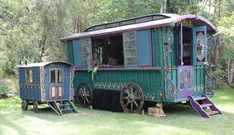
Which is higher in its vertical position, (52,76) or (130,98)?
(52,76)

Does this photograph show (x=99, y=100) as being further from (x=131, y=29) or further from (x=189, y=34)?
(x=189, y=34)

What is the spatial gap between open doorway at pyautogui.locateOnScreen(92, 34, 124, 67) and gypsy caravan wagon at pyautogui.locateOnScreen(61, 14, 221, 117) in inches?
20.6

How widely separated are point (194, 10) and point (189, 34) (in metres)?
8.72

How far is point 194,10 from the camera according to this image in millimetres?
19953

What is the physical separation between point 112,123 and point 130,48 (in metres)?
2.87

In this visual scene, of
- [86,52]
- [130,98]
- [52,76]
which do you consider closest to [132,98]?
[130,98]

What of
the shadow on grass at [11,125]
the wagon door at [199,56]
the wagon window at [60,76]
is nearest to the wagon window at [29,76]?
the wagon window at [60,76]

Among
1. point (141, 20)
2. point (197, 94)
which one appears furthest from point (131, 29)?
point (197, 94)

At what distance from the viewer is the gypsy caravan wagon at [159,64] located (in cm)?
1037

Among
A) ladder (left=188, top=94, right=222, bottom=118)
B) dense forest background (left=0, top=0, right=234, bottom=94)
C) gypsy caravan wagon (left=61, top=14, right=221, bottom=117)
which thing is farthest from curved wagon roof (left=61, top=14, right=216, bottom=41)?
dense forest background (left=0, top=0, right=234, bottom=94)

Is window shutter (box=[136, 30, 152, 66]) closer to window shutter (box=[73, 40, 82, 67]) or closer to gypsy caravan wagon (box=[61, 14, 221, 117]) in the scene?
gypsy caravan wagon (box=[61, 14, 221, 117])

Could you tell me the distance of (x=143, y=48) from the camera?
35.6 feet

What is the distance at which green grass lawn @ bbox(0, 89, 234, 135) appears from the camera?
8398 millimetres

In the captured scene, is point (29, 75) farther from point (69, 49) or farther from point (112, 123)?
point (112, 123)
